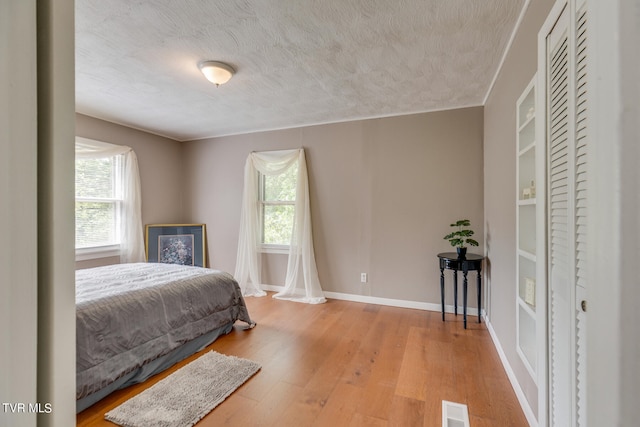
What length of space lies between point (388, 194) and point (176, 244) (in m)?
3.33

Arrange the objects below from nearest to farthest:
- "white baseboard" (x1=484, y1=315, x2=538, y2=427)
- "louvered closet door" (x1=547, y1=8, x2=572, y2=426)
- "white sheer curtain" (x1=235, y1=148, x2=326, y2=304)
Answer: "louvered closet door" (x1=547, y1=8, x2=572, y2=426)
"white baseboard" (x1=484, y1=315, x2=538, y2=427)
"white sheer curtain" (x1=235, y1=148, x2=326, y2=304)

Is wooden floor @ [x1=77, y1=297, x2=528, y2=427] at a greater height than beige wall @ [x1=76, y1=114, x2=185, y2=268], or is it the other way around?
beige wall @ [x1=76, y1=114, x2=185, y2=268]

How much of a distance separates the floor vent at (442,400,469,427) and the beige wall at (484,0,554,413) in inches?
14.2

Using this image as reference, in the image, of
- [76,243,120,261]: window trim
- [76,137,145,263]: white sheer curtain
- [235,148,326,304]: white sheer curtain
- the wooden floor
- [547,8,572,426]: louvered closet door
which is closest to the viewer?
[547,8,572,426]: louvered closet door

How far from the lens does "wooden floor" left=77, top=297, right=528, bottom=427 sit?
1.72 metres

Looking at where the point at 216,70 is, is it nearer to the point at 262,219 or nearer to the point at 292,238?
the point at 292,238

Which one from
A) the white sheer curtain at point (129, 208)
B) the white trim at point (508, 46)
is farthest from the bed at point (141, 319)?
the white trim at point (508, 46)

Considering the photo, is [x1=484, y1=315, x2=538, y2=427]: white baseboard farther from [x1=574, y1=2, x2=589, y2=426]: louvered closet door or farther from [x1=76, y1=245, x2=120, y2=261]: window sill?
[x1=76, y1=245, x2=120, y2=261]: window sill

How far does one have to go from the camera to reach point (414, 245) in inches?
141

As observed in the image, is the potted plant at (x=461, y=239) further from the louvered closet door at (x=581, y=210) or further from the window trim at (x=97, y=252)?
the window trim at (x=97, y=252)

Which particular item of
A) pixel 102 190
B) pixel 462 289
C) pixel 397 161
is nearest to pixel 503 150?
pixel 397 161

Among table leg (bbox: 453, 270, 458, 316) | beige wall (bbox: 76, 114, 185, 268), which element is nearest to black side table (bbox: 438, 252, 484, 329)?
table leg (bbox: 453, 270, 458, 316)

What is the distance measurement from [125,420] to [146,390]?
11.1 inches

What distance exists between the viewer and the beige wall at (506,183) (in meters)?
1.67
